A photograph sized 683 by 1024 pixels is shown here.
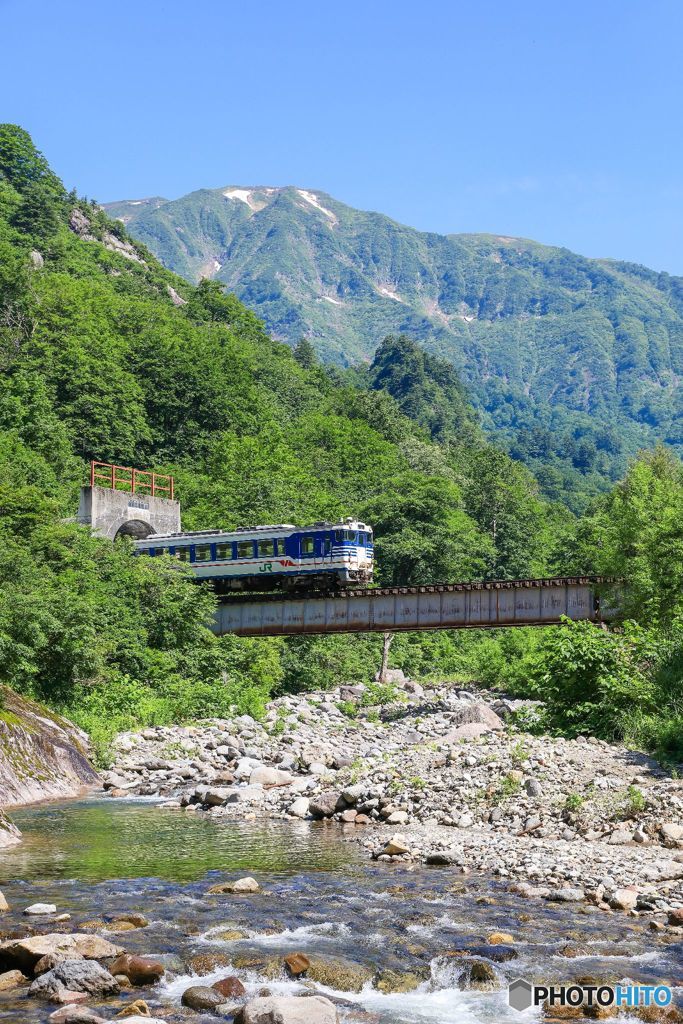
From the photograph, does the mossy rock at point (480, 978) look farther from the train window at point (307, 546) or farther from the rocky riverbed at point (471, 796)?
the train window at point (307, 546)

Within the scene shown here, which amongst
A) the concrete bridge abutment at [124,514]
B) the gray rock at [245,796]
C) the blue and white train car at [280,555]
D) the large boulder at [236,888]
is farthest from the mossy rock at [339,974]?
the concrete bridge abutment at [124,514]

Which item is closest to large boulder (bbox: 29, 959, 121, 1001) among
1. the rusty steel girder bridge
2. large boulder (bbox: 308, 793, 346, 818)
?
large boulder (bbox: 308, 793, 346, 818)

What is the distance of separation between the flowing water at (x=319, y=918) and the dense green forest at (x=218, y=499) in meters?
8.11

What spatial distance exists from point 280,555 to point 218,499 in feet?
67.4

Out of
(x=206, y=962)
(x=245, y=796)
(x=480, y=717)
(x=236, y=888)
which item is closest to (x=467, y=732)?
(x=480, y=717)

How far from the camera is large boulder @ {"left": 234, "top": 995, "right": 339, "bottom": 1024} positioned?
921 cm

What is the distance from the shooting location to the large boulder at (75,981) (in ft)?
33.2

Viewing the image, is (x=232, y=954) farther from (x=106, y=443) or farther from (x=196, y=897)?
(x=106, y=443)

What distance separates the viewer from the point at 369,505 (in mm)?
69062

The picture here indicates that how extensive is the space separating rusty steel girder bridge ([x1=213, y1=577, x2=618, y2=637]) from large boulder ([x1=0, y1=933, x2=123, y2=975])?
28495mm

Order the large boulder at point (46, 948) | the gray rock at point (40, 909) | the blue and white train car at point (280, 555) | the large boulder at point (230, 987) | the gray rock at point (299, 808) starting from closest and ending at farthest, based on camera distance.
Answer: the large boulder at point (230, 987), the large boulder at point (46, 948), the gray rock at point (40, 909), the gray rock at point (299, 808), the blue and white train car at point (280, 555)

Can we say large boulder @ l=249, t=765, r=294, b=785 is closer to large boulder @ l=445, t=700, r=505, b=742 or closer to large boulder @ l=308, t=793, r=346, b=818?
large boulder @ l=308, t=793, r=346, b=818

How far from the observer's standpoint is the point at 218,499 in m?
63.8

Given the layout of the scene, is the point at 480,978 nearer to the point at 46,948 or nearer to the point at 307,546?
the point at 46,948
